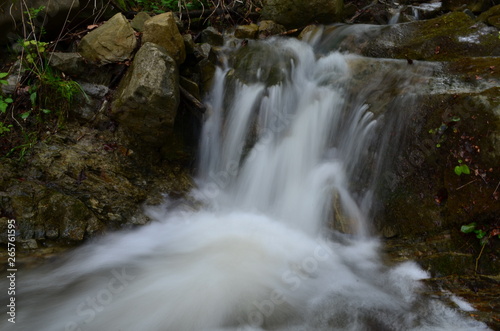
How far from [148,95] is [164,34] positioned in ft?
3.91

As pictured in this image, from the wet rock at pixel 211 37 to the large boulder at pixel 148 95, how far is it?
2.03 m

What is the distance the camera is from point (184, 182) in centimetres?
442

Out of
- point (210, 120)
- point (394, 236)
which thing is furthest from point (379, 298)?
point (210, 120)

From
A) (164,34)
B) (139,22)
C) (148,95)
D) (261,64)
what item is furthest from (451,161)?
(139,22)

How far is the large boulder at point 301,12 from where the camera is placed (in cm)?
621

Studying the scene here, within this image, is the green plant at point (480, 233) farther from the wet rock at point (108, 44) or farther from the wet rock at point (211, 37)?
the wet rock at point (211, 37)

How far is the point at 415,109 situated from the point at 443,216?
126 cm

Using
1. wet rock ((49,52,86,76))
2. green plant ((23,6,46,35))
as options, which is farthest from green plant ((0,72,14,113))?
green plant ((23,6,46,35))

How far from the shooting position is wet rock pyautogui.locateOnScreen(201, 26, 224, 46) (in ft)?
18.9

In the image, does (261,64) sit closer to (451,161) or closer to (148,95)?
(148,95)

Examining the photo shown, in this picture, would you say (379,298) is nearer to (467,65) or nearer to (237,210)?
(237,210)

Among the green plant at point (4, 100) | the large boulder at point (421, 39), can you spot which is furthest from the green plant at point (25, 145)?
the large boulder at point (421, 39)

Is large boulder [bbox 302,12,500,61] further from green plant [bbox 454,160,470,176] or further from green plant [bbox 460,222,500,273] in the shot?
green plant [bbox 460,222,500,273]

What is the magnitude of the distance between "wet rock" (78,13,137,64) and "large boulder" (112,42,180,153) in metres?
0.38
